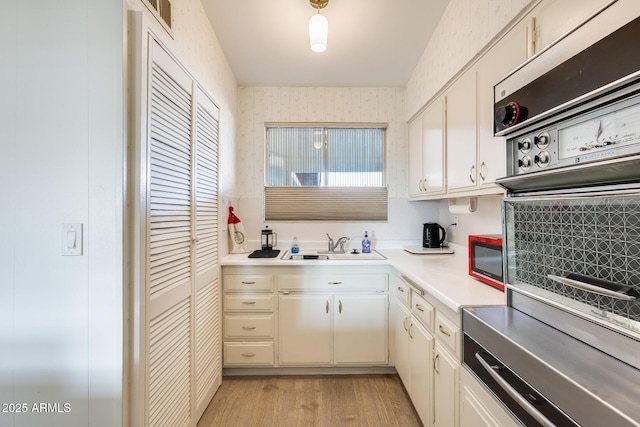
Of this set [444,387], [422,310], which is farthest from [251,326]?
[444,387]

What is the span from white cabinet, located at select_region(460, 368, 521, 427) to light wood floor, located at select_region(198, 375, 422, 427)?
824mm

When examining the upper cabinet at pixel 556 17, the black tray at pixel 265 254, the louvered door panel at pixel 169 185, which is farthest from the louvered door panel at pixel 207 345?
the upper cabinet at pixel 556 17

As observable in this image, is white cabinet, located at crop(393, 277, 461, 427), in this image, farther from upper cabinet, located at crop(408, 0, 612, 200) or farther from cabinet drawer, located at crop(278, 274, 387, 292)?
upper cabinet, located at crop(408, 0, 612, 200)

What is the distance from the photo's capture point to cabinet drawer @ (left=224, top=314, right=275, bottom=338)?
84.0 inches

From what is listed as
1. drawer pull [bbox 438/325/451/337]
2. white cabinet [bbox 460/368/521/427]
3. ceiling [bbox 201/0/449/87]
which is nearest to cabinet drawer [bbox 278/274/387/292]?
drawer pull [bbox 438/325/451/337]

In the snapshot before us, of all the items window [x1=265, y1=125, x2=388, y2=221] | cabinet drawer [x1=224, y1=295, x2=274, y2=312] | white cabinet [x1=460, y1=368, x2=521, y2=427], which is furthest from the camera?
window [x1=265, y1=125, x2=388, y2=221]

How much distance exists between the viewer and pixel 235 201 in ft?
8.82

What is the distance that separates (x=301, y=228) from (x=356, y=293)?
0.93 m

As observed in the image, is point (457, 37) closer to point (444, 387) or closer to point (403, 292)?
point (403, 292)

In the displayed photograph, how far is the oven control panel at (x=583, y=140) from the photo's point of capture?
1.96 feet

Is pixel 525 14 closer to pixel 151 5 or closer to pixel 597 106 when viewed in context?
pixel 597 106

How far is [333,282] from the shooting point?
7.02 feet

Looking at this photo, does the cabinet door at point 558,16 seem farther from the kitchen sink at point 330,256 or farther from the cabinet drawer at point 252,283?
the cabinet drawer at point 252,283

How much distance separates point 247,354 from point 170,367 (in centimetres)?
91
